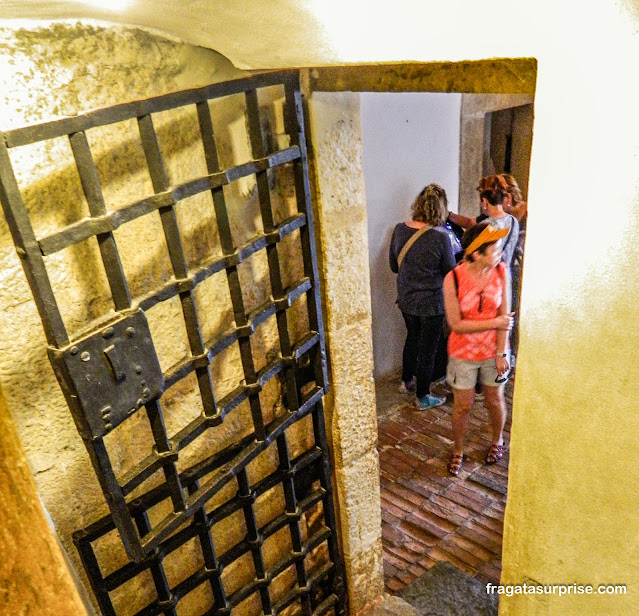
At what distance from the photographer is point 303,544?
2389 millimetres

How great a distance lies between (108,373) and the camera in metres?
1.37

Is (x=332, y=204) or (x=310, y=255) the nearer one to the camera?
(x=310, y=255)

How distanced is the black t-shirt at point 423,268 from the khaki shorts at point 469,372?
29.2 inches

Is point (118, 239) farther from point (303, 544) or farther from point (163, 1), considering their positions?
point (303, 544)

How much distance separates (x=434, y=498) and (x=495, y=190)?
6.43ft

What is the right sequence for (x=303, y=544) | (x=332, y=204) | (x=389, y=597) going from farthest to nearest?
(x=389, y=597)
(x=303, y=544)
(x=332, y=204)

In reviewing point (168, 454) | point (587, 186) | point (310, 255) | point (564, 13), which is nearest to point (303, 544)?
point (168, 454)

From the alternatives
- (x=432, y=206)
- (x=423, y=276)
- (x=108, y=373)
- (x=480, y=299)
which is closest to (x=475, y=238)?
(x=480, y=299)

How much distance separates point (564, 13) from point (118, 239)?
46.5 inches

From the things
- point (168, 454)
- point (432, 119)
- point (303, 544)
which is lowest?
point (303, 544)

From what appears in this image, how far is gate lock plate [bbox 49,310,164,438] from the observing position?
129cm

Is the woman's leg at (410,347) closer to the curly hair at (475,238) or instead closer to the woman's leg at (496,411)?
the woman's leg at (496,411)

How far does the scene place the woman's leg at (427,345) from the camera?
418 cm

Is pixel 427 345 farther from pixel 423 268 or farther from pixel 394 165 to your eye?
pixel 394 165
